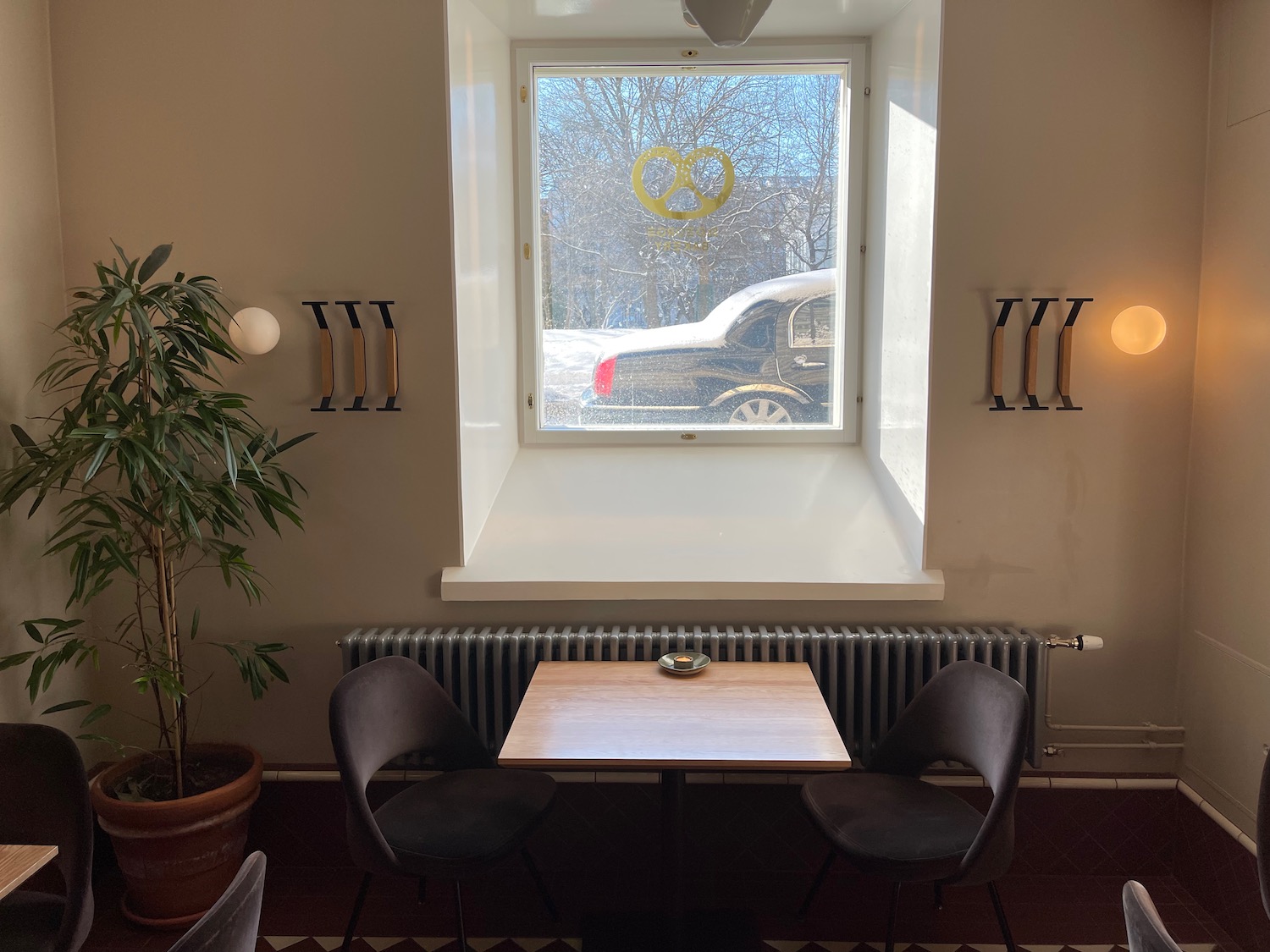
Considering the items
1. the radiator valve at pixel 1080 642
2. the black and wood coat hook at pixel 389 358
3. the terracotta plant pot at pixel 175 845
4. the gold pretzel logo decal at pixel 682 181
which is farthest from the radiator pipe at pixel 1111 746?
the terracotta plant pot at pixel 175 845

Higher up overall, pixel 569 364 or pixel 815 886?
pixel 569 364

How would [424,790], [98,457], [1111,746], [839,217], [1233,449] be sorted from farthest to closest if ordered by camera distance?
[839,217] < [1111,746] < [1233,449] < [424,790] < [98,457]

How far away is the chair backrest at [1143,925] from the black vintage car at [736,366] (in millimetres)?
2202

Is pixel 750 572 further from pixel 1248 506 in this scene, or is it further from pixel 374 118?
pixel 374 118

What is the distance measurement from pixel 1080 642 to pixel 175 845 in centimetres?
266

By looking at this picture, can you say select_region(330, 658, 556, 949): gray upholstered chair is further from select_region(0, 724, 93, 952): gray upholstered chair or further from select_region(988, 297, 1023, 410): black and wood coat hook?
select_region(988, 297, 1023, 410): black and wood coat hook

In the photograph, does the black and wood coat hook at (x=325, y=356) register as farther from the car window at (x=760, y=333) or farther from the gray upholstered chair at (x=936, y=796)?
the gray upholstered chair at (x=936, y=796)

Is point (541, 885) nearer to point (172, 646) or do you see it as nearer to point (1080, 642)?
point (172, 646)

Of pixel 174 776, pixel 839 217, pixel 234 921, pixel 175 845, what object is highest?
pixel 839 217

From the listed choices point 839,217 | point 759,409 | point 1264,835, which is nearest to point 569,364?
point 759,409

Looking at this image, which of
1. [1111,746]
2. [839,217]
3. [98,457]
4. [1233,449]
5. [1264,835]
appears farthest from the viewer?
[839,217]

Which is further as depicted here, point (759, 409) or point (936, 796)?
point (759, 409)

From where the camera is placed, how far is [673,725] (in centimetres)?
229

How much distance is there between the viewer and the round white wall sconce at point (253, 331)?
2.69 metres
